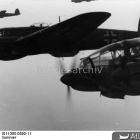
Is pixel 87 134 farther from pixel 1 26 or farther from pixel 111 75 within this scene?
pixel 1 26

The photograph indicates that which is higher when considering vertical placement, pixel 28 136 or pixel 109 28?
pixel 109 28

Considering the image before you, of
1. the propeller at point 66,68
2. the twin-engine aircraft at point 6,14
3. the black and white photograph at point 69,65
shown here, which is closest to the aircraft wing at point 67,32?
the black and white photograph at point 69,65

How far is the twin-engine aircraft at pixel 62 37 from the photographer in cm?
678

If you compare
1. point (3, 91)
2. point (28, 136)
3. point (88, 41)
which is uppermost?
point (88, 41)

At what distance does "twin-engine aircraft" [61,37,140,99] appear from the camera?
6.78 metres

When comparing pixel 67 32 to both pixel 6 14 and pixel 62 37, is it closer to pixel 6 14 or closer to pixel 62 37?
pixel 62 37

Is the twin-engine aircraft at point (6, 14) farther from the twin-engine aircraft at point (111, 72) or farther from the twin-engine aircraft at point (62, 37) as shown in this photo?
the twin-engine aircraft at point (111, 72)

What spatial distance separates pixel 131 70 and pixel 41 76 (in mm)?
839

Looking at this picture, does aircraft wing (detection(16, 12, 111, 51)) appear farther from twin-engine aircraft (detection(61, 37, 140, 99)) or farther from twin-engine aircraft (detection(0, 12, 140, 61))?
twin-engine aircraft (detection(61, 37, 140, 99))

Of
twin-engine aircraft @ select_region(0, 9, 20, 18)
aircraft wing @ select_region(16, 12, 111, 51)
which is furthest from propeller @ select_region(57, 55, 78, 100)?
twin-engine aircraft @ select_region(0, 9, 20, 18)

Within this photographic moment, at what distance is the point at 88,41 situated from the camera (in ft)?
22.3

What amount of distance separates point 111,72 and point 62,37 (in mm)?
562

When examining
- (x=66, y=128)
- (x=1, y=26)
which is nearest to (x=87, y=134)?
(x=66, y=128)

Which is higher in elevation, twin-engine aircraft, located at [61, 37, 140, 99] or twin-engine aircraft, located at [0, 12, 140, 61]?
twin-engine aircraft, located at [0, 12, 140, 61]
